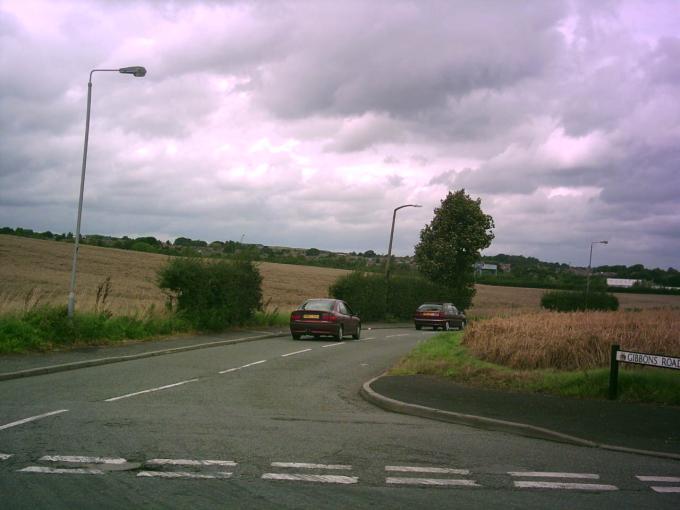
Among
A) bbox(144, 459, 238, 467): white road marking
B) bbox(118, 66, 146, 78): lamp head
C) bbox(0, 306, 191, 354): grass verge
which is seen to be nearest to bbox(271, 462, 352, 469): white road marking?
bbox(144, 459, 238, 467): white road marking

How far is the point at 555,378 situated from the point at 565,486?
6110 mm

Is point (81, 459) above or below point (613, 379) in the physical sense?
below

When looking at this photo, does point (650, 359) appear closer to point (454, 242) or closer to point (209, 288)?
point (209, 288)

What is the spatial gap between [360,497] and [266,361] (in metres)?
12.0

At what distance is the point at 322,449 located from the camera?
25.6 feet

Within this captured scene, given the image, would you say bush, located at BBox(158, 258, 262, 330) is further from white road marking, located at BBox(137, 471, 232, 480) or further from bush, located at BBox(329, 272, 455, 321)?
white road marking, located at BBox(137, 471, 232, 480)

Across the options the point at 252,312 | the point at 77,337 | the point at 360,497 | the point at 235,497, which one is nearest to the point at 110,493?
the point at 235,497

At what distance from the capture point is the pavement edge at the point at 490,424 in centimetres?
→ 820

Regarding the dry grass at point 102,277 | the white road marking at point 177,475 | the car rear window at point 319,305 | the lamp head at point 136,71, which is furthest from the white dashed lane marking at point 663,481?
the car rear window at point 319,305

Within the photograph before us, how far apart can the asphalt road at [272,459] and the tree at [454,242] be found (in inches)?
1375

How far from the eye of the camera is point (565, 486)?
6539 mm

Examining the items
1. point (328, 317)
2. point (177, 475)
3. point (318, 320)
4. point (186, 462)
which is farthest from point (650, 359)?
point (318, 320)

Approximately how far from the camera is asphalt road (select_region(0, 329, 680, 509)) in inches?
234

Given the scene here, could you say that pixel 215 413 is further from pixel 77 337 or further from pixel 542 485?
pixel 77 337
